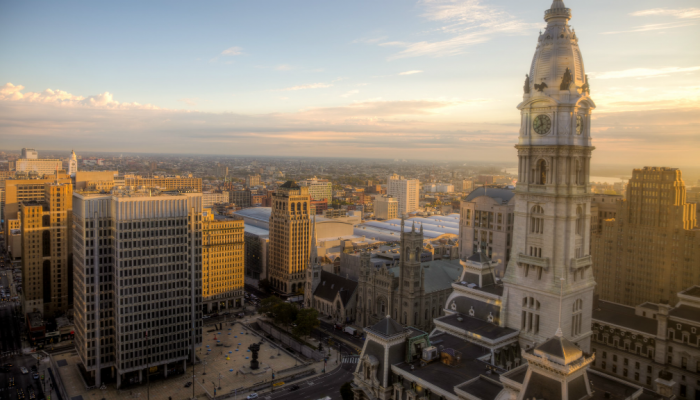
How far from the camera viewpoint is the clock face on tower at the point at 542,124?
76.7 meters

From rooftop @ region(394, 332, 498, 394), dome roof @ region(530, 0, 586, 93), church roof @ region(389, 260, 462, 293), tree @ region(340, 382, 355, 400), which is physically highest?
dome roof @ region(530, 0, 586, 93)

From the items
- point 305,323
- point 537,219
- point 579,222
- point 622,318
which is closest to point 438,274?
point 305,323

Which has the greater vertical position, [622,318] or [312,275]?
[622,318]

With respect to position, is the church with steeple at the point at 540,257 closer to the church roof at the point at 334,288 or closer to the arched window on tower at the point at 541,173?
the arched window on tower at the point at 541,173

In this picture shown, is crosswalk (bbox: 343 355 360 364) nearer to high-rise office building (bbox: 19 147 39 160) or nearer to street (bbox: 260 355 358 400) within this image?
street (bbox: 260 355 358 400)

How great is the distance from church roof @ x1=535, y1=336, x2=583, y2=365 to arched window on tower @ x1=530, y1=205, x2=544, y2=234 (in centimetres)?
2761

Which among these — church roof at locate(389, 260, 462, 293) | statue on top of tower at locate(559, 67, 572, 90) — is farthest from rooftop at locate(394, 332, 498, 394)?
statue on top of tower at locate(559, 67, 572, 90)

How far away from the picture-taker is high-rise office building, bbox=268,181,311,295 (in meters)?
169

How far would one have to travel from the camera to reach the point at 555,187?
76.3 m

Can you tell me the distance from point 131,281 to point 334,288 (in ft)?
201

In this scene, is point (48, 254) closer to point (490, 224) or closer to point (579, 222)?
point (490, 224)

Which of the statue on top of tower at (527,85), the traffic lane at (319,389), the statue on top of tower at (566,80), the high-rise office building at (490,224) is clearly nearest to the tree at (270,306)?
the traffic lane at (319,389)

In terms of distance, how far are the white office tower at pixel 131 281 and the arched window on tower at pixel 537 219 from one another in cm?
7139

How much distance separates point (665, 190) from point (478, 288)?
5762 cm
